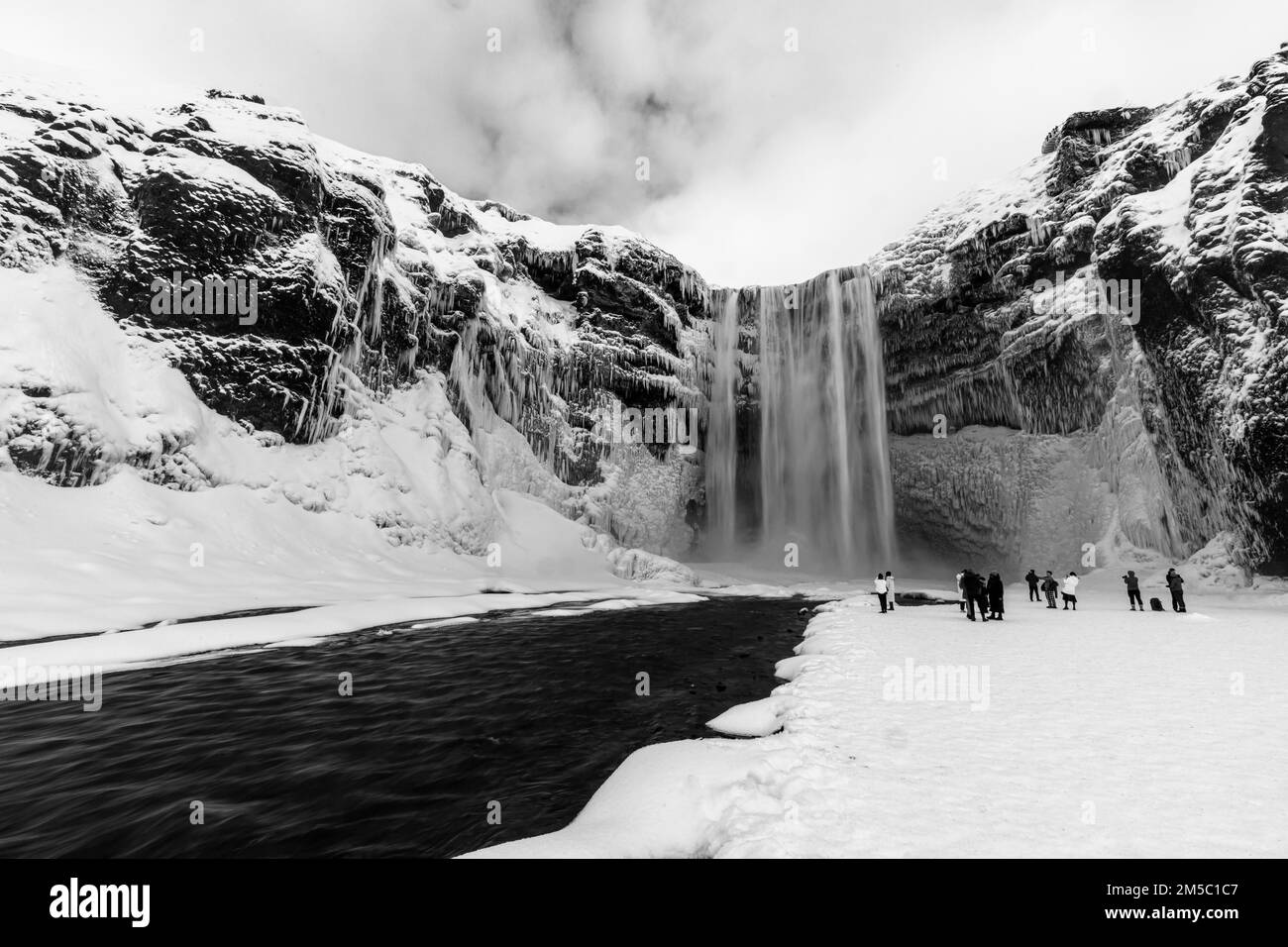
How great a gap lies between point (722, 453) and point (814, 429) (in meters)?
9.12

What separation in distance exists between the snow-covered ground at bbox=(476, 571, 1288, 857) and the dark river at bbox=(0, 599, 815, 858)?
1192 millimetres

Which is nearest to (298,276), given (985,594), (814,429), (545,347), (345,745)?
(545,347)

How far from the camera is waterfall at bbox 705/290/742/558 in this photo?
5438cm

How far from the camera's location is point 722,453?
54.8m

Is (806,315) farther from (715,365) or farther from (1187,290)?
(1187,290)

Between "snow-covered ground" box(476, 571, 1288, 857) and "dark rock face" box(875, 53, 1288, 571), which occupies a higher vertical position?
"dark rock face" box(875, 53, 1288, 571)

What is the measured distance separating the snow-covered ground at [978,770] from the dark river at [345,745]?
1.19 m

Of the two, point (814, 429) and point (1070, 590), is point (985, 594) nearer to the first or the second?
point (1070, 590)

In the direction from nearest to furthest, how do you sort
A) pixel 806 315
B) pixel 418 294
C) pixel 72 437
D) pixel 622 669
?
1. pixel 622 669
2. pixel 72 437
3. pixel 418 294
4. pixel 806 315

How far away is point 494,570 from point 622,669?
25.2 m

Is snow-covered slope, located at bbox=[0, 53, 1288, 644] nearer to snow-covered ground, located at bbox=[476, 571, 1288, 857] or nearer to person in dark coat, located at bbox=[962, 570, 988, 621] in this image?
person in dark coat, located at bbox=[962, 570, 988, 621]

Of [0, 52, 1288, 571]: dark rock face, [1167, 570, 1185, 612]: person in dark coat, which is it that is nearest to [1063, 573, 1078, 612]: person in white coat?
[1167, 570, 1185, 612]: person in dark coat
